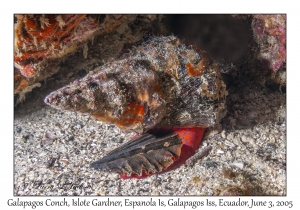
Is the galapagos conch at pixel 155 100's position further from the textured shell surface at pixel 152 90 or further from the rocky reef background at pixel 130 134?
the rocky reef background at pixel 130 134

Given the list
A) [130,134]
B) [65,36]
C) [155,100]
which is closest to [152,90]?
[155,100]

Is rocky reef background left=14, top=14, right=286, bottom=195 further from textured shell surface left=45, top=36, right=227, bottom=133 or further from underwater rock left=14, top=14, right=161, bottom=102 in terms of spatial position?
textured shell surface left=45, top=36, right=227, bottom=133

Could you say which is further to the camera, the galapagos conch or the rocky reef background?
the rocky reef background

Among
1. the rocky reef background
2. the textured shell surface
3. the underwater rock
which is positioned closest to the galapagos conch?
the textured shell surface

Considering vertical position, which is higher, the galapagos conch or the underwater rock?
the underwater rock

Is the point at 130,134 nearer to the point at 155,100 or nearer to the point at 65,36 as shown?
the point at 155,100
